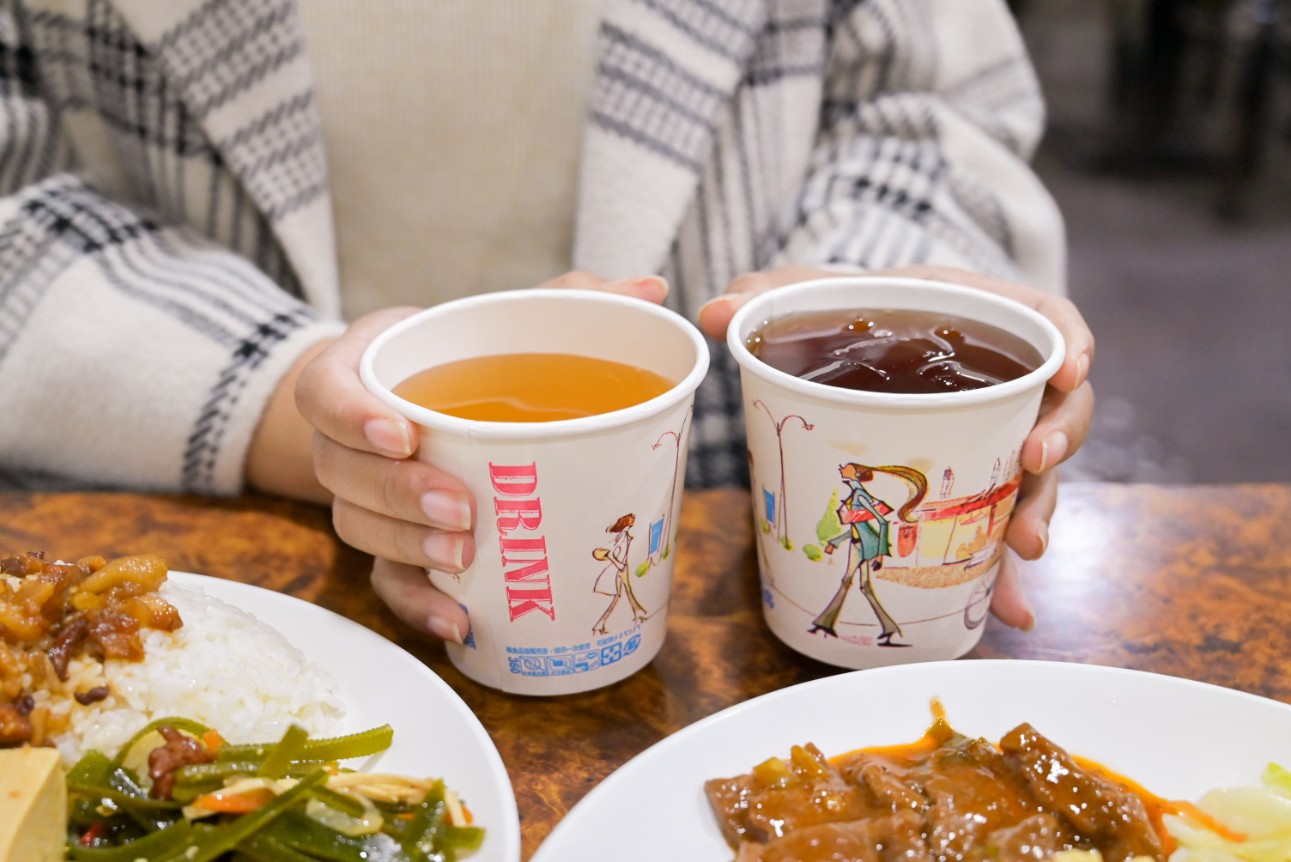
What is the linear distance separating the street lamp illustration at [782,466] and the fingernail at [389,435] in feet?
0.95

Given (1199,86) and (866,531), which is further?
(1199,86)

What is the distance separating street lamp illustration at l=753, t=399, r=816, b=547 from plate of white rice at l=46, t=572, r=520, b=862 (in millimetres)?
303

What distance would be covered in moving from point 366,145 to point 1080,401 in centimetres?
112

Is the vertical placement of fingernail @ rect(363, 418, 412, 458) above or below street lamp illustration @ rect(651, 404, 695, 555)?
above

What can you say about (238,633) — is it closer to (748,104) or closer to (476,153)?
(476,153)

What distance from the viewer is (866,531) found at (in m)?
0.86

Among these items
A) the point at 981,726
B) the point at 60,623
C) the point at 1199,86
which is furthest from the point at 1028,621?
the point at 1199,86

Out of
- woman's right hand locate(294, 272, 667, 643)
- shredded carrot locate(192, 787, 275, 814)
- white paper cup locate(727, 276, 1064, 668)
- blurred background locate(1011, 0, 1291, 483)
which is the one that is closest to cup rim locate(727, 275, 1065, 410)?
white paper cup locate(727, 276, 1064, 668)

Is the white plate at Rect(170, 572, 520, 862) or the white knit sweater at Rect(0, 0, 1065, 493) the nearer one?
the white plate at Rect(170, 572, 520, 862)

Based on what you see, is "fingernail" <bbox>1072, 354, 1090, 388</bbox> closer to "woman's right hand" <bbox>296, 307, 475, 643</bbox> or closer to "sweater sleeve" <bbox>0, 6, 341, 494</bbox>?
"woman's right hand" <bbox>296, 307, 475, 643</bbox>

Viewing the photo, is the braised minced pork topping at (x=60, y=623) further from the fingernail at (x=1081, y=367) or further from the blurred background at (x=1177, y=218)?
the blurred background at (x=1177, y=218)

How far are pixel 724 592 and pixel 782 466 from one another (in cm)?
26

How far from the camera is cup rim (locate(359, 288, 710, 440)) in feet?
2.57

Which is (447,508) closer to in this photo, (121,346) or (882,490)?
(882,490)
